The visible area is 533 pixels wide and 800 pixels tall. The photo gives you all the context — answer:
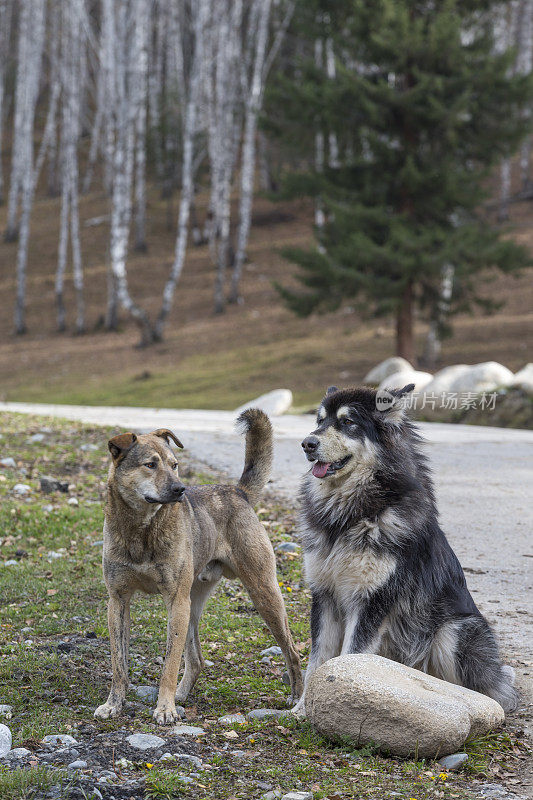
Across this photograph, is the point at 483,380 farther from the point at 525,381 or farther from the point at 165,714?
the point at 165,714

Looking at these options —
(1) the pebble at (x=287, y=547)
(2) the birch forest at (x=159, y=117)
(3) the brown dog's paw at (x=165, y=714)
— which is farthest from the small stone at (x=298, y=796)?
(2) the birch forest at (x=159, y=117)

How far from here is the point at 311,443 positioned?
5.32 m

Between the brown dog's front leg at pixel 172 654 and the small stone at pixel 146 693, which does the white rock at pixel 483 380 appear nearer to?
the small stone at pixel 146 693

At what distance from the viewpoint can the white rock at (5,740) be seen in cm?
442

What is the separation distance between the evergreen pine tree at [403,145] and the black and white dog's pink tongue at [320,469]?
17448mm

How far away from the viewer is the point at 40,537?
29.3ft

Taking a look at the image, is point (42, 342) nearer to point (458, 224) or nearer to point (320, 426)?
point (458, 224)

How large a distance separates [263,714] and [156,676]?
3.04 feet

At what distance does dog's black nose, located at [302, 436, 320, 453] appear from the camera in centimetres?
532

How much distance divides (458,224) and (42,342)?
18.3m

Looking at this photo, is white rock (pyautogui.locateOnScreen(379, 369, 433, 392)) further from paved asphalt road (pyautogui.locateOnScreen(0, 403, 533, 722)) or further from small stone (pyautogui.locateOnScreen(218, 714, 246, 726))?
small stone (pyautogui.locateOnScreen(218, 714, 246, 726))

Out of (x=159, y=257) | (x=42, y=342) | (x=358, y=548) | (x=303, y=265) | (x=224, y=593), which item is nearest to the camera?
(x=358, y=548)

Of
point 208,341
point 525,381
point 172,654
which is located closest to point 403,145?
point 525,381

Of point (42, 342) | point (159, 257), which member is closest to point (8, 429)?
point (42, 342)
